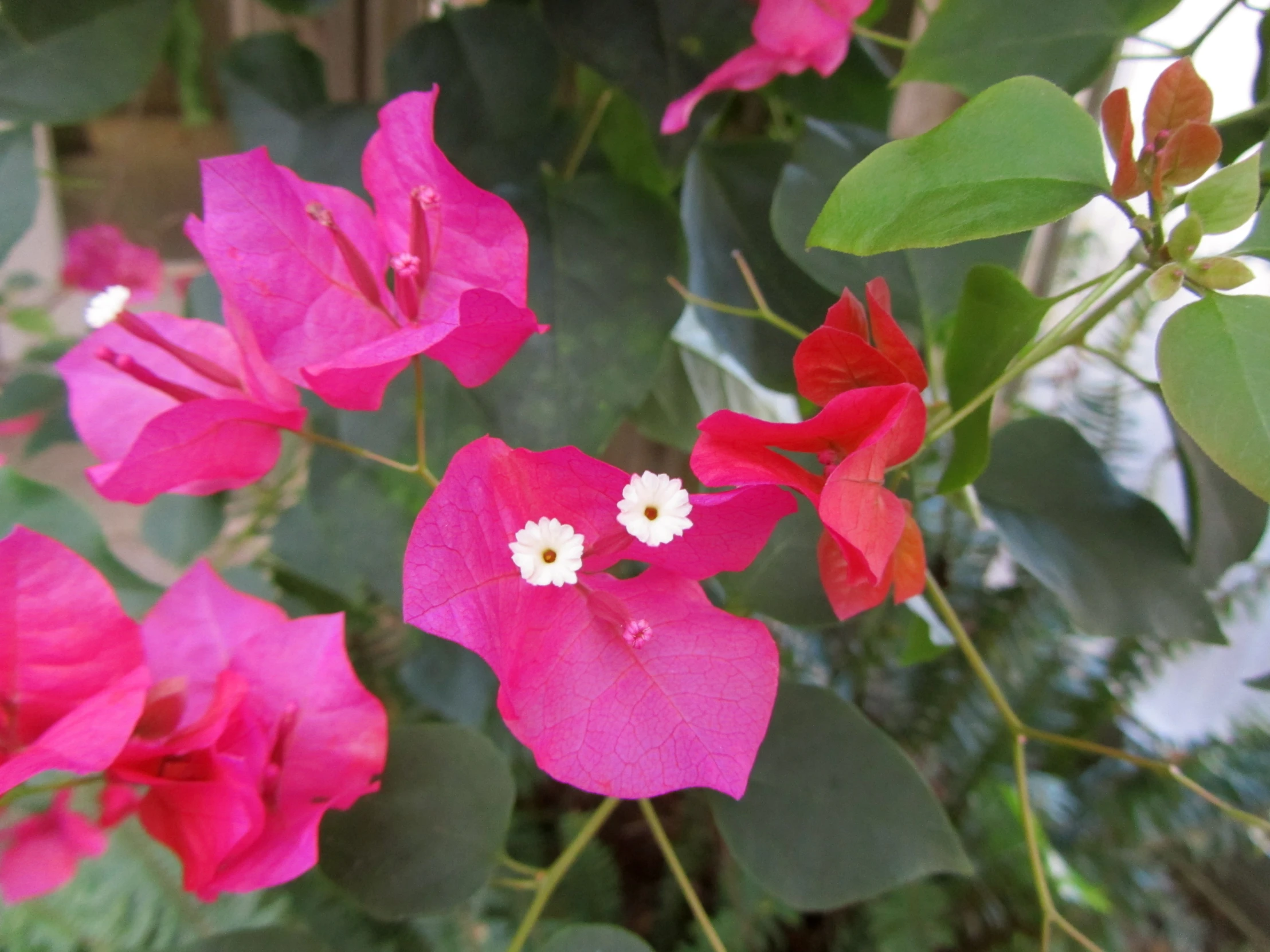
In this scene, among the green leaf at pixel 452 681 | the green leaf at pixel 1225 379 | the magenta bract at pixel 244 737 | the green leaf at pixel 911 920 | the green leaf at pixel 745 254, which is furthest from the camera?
the green leaf at pixel 911 920

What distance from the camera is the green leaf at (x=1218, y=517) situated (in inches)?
13.3

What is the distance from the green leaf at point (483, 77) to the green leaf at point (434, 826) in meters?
0.30

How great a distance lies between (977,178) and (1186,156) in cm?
6

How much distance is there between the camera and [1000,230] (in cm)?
20

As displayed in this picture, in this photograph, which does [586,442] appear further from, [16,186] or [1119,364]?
[16,186]

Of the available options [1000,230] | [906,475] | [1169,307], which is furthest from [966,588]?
[1000,230]

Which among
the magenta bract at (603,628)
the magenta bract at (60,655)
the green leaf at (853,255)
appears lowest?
the magenta bract at (60,655)

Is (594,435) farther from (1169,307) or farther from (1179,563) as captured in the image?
(1169,307)

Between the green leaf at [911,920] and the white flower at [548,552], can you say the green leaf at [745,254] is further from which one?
the green leaf at [911,920]

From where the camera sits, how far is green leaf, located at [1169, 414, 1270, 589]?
34cm

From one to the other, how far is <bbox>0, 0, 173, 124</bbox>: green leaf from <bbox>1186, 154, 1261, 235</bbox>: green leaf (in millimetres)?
479

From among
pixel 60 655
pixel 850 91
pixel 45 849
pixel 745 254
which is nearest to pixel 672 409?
pixel 745 254

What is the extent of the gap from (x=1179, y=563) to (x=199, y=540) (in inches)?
23.8

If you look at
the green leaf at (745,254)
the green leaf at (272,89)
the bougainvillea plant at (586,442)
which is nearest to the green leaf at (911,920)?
the bougainvillea plant at (586,442)
